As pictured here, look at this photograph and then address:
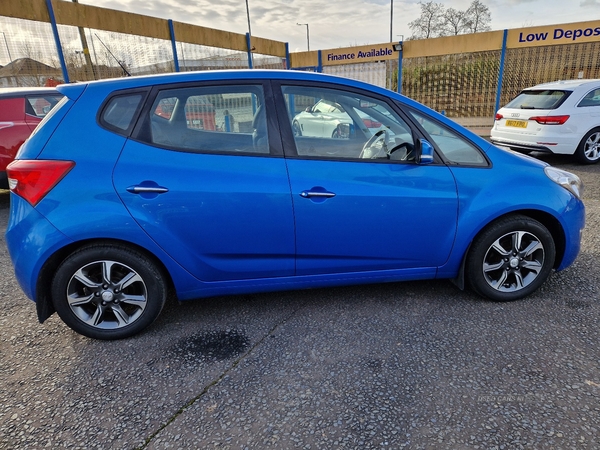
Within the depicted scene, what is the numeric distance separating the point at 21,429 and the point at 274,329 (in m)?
1.44

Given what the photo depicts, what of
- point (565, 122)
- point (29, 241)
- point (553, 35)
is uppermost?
point (553, 35)

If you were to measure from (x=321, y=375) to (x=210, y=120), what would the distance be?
5.63 feet

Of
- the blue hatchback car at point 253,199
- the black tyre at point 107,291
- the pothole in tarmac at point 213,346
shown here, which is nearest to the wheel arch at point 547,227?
the blue hatchback car at point 253,199

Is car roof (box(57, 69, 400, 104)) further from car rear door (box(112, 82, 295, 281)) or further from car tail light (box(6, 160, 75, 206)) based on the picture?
car tail light (box(6, 160, 75, 206))

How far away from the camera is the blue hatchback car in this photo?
2385 mm

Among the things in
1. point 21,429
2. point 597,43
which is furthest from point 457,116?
point 21,429

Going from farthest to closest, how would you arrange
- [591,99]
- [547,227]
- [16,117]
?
[591,99] < [16,117] < [547,227]

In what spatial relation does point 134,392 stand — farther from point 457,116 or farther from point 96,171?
point 457,116

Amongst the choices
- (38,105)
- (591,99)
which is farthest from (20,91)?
(591,99)

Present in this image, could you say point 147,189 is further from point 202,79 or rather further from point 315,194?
point 315,194

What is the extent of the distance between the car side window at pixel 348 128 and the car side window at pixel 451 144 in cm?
14

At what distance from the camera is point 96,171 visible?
7.76 ft

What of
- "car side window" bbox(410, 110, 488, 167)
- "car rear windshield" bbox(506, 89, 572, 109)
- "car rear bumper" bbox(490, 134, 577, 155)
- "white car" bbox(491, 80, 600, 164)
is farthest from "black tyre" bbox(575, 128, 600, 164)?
"car side window" bbox(410, 110, 488, 167)

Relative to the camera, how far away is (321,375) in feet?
7.35
